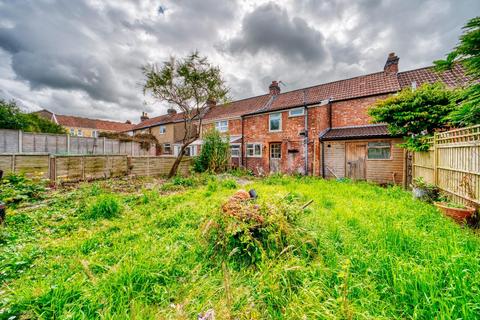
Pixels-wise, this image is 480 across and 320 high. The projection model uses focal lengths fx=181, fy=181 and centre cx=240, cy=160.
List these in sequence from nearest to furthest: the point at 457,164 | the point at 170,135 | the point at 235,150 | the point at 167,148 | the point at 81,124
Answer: the point at 457,164 < the point at 235,150 < the point at 170,135 < the point at 167,148 < the point at 81,124

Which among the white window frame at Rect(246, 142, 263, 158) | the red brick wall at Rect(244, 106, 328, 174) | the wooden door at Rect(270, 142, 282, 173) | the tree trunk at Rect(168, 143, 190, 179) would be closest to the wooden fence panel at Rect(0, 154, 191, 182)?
the tree trunk at Rect(168, 143, 190, 179)

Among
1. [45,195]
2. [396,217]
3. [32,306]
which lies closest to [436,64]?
[396,217]

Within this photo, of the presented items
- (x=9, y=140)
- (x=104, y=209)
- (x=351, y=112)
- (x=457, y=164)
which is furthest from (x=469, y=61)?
(x=9, y=140)

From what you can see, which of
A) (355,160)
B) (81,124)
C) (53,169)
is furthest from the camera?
(81,124)

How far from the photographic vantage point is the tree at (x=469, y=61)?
119 inches

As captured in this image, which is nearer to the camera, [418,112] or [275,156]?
[418,112]

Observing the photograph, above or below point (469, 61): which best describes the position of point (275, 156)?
below

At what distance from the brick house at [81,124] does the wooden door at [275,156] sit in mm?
33635

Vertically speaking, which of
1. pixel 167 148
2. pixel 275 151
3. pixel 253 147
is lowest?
pixel 275 151

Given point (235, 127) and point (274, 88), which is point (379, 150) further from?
point (235, 127)

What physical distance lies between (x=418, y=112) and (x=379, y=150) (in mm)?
3447

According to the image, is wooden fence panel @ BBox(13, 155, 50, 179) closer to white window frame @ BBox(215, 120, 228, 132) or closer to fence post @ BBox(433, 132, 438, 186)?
white window frame @ BBox(215, 120, 228, 132)

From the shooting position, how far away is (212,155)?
14742 mm

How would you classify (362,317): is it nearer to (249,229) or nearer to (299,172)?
(249,229)
